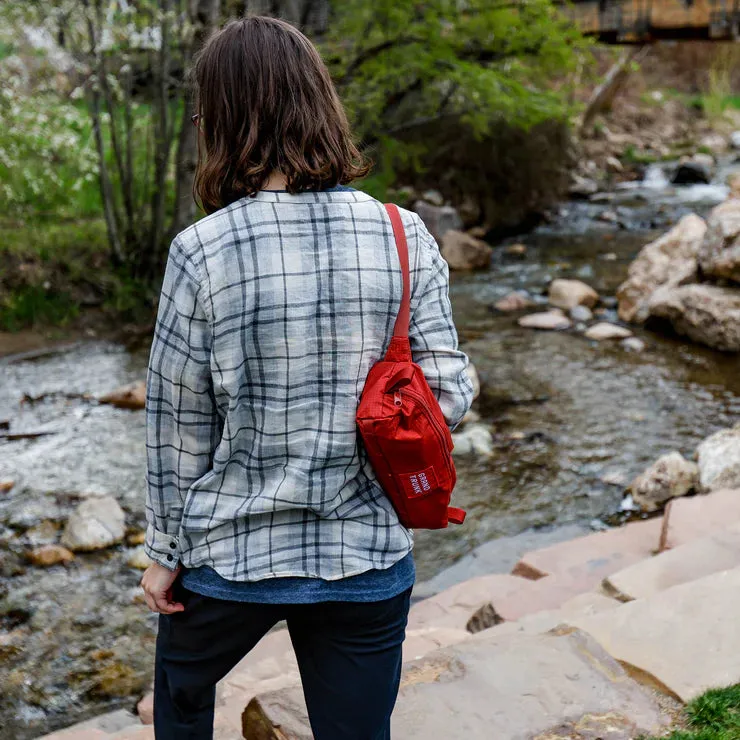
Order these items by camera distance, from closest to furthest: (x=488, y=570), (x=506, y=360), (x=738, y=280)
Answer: (x=488, y=570)
(x=506, y=360)
(x=738, y=280)

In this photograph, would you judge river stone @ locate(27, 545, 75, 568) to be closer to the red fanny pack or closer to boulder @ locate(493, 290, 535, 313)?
the red fanny pack

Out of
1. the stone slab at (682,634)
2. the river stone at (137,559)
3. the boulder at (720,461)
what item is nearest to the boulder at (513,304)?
the boulder at (720,461)

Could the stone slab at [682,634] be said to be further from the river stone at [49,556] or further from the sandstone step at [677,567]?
the river stone at [49,556]

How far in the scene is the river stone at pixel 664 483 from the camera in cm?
512

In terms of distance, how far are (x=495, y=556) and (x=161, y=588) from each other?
337 cm

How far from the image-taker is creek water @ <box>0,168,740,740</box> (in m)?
3.64

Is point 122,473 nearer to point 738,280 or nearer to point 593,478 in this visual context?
point 593,478

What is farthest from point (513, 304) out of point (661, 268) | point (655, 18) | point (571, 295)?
point (655, 18)

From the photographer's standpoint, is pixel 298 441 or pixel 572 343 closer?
pixel 298 441

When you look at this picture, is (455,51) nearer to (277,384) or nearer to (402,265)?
(402,265)

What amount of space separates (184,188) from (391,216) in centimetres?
760

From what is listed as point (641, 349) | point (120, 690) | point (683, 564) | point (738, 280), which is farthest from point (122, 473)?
point (738, 280)

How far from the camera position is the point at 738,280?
8188mm

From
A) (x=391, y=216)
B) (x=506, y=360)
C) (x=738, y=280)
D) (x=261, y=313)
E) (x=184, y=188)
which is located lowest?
(x=506, y=360)
